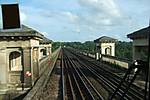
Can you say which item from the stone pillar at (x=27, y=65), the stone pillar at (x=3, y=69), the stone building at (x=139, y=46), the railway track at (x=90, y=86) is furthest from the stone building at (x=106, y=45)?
the stone pillar at (x=3, y=69)

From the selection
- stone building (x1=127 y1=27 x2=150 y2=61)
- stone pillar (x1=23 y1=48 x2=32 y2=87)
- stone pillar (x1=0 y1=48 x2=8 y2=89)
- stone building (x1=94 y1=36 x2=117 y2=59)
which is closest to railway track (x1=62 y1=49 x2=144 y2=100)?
stone pillar (x1=23 y1=48 x2=32 y2=87)

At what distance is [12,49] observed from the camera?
75.8 ft

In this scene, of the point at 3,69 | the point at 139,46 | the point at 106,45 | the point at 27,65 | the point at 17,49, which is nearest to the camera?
the point at 3,69

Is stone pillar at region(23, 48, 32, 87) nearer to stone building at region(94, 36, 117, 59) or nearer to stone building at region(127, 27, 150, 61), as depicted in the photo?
stone building at region(127, 27, 150, 61)

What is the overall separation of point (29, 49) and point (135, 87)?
310 inches

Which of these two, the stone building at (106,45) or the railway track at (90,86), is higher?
the stone building at (106,45)

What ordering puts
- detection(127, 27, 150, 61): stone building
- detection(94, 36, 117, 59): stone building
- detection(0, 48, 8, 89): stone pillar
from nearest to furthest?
detection(0, 48, 8, 89): stone pillar
detection(127, 27, 150, 61): stone building
detection(94, 36, 117, 59): stone building

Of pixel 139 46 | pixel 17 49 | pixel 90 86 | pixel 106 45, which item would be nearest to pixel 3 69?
pixel 17 49

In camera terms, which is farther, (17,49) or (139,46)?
(139,46)

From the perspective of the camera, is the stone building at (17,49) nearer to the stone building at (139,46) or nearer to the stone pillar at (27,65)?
the stone pillar at (27,65)

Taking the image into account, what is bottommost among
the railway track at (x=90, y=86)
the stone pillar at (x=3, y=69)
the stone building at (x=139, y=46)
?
the railway track at (x=90, y=86)

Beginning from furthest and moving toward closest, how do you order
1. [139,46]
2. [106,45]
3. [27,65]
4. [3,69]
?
1. [106,45]
2. [139,46]
3. [27,65]
4. [3,69]

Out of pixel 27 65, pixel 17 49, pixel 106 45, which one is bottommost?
pixel 27 65

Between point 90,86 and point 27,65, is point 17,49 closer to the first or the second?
point 27,65
